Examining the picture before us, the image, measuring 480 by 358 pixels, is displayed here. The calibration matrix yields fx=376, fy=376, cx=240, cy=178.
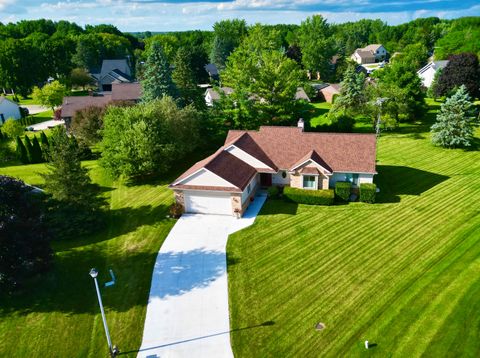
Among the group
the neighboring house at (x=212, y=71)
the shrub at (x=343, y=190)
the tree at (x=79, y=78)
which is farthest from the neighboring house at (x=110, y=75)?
the shrub at (x=343, y=190)

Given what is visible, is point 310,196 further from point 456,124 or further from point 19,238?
point 456,124

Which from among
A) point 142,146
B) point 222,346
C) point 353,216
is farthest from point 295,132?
point 222,346

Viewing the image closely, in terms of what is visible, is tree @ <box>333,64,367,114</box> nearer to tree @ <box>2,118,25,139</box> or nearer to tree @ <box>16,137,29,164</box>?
tree @ <box>16,137,29,164</box>

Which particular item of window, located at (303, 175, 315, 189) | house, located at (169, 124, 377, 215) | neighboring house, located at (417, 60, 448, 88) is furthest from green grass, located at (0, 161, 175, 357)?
neighboring house, located at (417, 60, 448, 88)

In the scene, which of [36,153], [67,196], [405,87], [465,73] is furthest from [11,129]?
[465,73]

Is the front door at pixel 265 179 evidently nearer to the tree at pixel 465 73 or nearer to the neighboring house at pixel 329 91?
the tree at pixel 465 73

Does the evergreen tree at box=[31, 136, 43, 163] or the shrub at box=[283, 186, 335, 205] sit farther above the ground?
the evergreen tree at box=[31, 136, 43, 163]

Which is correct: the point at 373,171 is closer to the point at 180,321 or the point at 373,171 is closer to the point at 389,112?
the point at 180,321
